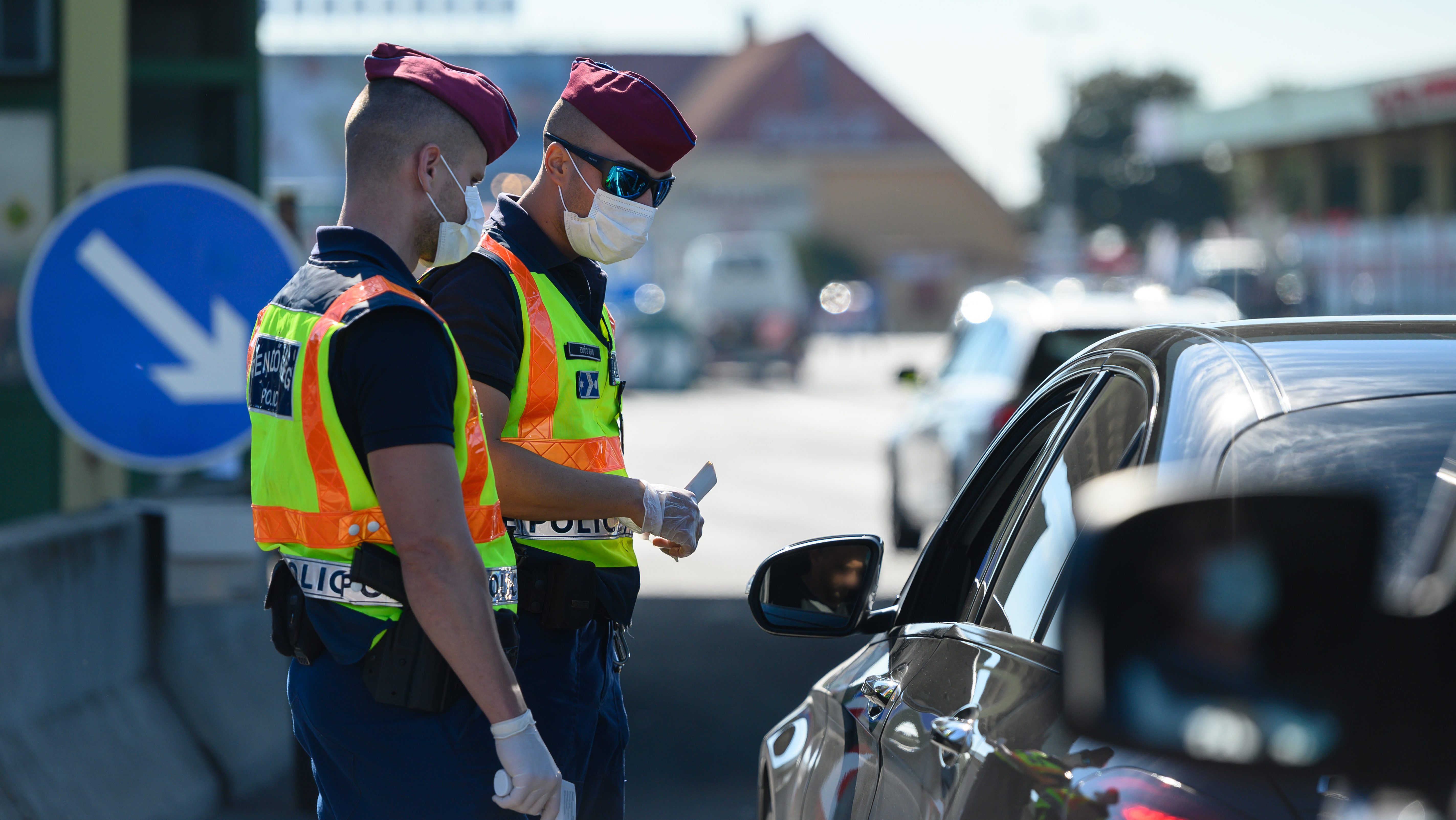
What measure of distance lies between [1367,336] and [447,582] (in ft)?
4.24

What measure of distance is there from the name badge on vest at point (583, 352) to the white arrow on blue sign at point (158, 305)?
6.80ft

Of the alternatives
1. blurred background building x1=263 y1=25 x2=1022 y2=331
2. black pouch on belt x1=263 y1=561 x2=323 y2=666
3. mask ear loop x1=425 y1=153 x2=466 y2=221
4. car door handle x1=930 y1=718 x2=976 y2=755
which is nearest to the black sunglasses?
mask ear loop x1=425 y1=153 x2=466 y2=221

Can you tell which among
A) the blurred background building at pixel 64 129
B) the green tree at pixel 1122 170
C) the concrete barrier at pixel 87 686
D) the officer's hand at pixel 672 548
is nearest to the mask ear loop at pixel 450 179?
the officer's hand at pixel 672 548

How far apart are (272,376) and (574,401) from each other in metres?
0.73

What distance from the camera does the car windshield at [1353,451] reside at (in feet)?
5.95

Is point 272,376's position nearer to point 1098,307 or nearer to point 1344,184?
point 1098,307

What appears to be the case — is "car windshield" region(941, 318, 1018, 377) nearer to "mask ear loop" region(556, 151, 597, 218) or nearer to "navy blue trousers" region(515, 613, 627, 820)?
"mask ear loop" region(556, 151, 597, 218)

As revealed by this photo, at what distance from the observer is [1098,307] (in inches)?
329

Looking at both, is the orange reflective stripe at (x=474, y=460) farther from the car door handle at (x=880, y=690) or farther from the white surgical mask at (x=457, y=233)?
the car door handle at (x=880, y=690)

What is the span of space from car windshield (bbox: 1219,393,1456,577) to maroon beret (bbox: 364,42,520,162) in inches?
51.9

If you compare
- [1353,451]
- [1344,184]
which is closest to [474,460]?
[1353,451]

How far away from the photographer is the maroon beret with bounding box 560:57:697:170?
327cm

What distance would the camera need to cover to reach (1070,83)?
90812 millimetres

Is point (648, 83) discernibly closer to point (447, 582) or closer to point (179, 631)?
point (447, 582)
